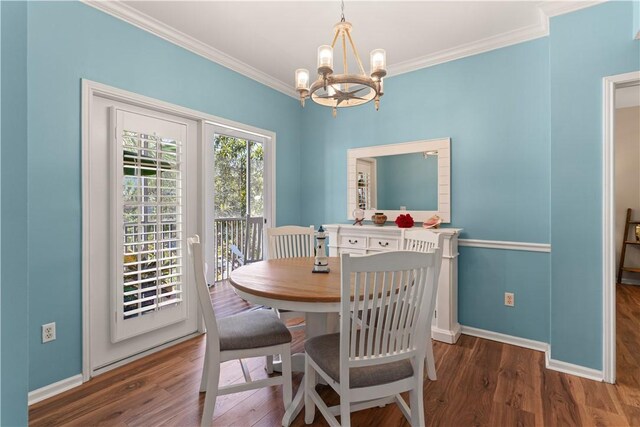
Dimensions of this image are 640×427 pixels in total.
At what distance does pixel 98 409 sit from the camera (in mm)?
1934

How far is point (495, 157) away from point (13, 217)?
10.6 feet

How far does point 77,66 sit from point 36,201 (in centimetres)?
95

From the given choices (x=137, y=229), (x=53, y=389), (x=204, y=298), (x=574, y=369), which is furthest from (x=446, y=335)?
(x=53, y=389)

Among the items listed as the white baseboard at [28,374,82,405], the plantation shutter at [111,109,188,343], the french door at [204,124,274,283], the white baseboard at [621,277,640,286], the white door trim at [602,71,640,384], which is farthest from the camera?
the white baseboard at [621,277,640,286]

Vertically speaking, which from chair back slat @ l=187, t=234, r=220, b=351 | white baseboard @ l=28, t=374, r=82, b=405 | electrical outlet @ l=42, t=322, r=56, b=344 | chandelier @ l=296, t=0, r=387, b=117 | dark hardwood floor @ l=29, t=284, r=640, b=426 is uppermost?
chandelier @ l=296, t=0, r=387, b=117

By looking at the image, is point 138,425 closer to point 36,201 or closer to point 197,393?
point 197,393

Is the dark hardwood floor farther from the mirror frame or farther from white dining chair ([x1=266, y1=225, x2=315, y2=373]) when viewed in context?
the mirror frame

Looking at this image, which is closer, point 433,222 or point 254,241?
point 433,222

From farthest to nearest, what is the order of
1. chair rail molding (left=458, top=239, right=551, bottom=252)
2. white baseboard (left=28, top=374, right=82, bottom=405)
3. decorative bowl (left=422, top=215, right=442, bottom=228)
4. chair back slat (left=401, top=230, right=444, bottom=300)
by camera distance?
decorative bowl (left=422, top=215, right=442, bottom=228) → chair rail molding (left=458, top=239, right=551, bottom=252) → chair back slat (left=401, top=230, right=444, bottom=300) → white baseboard (left=28, top=374, right=82, bottom=405)

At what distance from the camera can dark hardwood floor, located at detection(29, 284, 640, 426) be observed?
5.99 ft

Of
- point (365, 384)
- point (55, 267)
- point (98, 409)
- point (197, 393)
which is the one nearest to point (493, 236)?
point (365, 384)

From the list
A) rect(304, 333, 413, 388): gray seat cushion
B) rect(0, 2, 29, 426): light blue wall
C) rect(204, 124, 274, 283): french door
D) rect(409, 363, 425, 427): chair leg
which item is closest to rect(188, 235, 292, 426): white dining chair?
rect(304, 333, 413, 388): gray seat cushion

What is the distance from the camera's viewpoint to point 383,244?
329cm

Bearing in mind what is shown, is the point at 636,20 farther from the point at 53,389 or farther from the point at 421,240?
the point at 53,389
